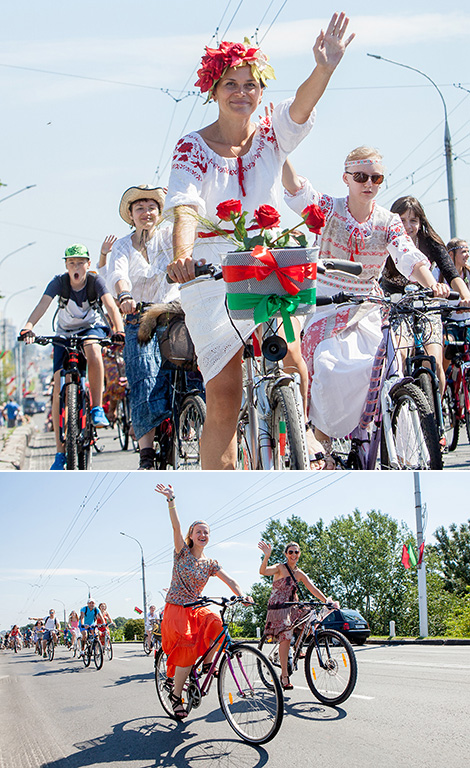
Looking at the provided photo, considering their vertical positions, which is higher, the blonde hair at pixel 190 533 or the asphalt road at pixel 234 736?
the blonde hair at pixel 190 533

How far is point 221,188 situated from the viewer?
478cm

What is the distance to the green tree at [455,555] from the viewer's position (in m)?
3.83

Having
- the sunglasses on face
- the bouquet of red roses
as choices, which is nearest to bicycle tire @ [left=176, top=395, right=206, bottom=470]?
the sunglasses on face

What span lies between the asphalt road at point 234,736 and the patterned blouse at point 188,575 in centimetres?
28

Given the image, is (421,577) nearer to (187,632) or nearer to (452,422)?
(187,632)

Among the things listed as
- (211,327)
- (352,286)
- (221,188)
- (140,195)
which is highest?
(140,195)

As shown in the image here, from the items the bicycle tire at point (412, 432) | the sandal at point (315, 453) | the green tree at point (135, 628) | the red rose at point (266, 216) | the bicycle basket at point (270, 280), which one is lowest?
the green tree at point (135, 628)

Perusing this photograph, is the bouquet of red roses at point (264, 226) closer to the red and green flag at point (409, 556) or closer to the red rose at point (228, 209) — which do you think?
the red rose at point (228, 209)

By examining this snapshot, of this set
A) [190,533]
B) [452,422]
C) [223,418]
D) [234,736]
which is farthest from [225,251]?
[452,422]

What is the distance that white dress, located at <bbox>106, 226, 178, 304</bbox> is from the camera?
721 cm

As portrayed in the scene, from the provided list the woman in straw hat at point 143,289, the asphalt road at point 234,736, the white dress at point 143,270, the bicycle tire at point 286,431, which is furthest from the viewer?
the white dress at point 143,270

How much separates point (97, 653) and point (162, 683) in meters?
0.26

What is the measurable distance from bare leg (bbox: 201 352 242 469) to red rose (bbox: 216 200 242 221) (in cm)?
71

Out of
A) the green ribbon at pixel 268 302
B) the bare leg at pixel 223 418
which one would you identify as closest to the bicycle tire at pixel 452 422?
the bare leg at pixel 223 418
